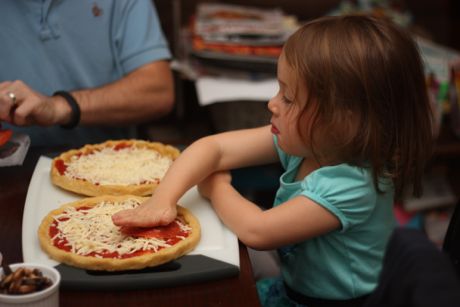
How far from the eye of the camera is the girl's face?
1.11 metres

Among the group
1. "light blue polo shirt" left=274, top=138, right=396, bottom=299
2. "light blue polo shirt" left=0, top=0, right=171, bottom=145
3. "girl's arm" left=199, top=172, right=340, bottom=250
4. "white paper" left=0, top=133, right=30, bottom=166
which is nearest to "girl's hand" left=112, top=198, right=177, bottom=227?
"girl's arm" left=199, top=172, right=340, bottom=250

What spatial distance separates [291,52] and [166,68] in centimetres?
84

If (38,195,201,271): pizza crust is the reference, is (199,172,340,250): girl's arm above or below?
below

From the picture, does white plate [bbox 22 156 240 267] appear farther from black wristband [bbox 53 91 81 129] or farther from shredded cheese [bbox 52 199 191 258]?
black wristband [bbox 53 91 81 129]

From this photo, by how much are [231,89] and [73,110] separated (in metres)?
0.74

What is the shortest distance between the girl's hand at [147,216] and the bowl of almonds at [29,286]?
8.1 inches

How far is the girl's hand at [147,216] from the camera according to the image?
3.31 feet

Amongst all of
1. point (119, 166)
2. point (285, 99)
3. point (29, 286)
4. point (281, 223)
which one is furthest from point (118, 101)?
point (29, 286)

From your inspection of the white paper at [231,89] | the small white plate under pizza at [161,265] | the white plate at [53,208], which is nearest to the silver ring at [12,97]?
the white plate at [53,208]

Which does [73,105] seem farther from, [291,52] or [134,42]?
[291,52]

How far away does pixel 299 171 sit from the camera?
128 centimetres

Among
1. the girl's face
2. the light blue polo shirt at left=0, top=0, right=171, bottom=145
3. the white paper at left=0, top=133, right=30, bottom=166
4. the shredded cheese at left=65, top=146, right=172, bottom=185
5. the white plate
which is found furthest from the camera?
the light blue polo shirt at left=0, top=0, right=171, bottom=145

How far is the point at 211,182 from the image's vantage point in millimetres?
1216

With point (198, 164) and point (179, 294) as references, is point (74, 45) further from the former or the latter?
point (179, 294)
